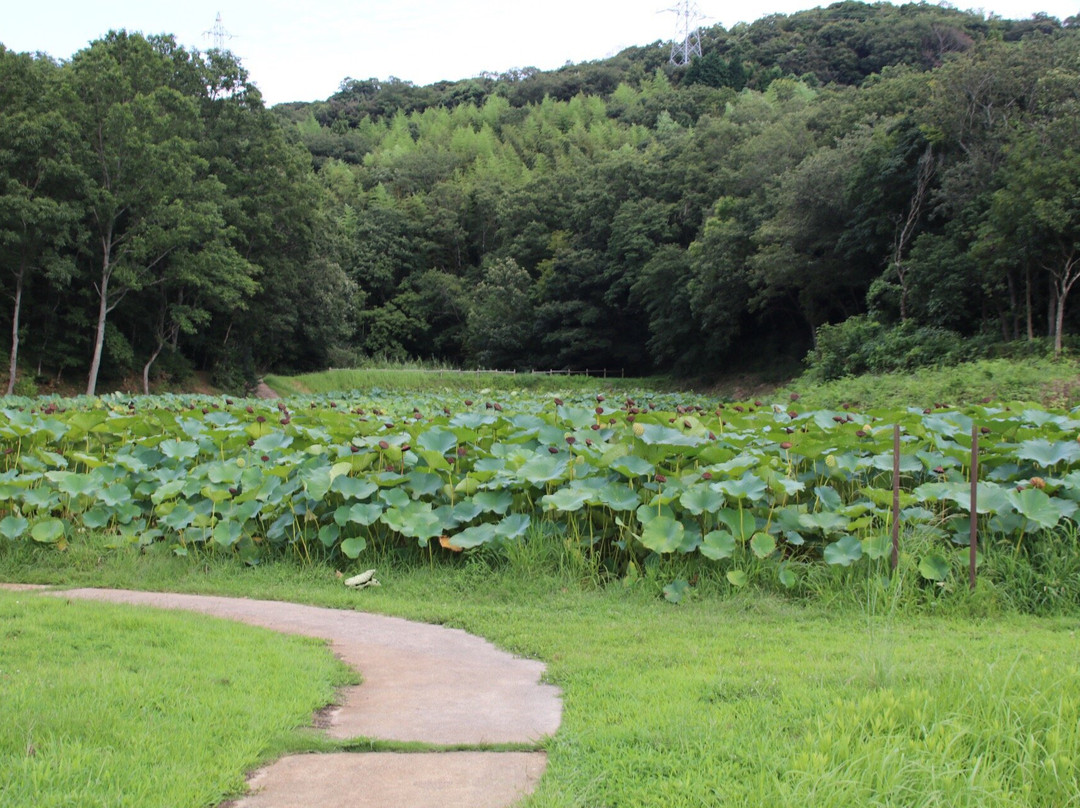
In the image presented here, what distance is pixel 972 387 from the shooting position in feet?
62.7

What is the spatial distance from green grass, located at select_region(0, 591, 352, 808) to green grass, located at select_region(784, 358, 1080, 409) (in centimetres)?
1374

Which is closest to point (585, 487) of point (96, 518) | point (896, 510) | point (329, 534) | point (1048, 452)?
point (329, 534)

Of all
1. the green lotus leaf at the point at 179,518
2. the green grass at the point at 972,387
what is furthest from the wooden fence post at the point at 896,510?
the green grass at the point at 972,387

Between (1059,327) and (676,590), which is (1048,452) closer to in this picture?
(676,590)

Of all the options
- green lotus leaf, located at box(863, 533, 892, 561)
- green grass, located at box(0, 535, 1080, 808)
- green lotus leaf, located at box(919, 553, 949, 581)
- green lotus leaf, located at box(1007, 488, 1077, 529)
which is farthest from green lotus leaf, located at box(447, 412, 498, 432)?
green lotus leaf, located at box(1007, 488, 1077, 529)

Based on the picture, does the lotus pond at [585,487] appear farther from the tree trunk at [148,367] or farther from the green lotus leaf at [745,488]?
the tree trunk at [148,367]

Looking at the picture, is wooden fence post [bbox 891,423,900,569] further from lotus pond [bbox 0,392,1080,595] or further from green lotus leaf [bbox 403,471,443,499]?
green lotus leaf [bbox 403,471,443,499]

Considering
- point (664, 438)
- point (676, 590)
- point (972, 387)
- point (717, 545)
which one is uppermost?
point (664, 438)

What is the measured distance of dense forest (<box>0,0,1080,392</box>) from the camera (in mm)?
26188

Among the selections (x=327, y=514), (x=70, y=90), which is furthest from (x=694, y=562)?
(x=70, y=90)

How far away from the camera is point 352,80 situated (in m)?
124

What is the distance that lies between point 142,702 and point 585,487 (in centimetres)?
378

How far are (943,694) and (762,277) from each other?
118 ft

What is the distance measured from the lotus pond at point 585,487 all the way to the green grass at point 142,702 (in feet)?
7.20
